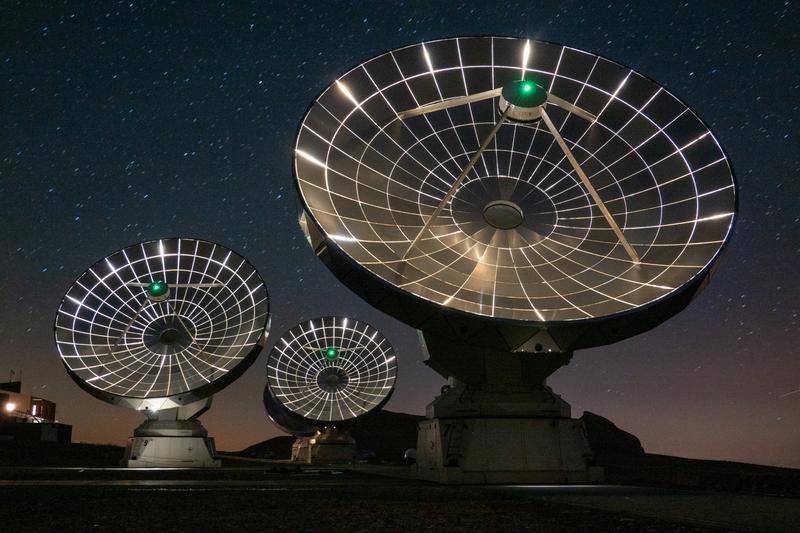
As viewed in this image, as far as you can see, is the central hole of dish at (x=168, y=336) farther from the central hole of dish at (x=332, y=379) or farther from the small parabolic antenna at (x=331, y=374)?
the central hole of dish at (x=332, y=379)

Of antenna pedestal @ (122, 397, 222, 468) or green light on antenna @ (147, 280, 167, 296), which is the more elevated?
green light on antenna @ (147, 280, 167, 296)

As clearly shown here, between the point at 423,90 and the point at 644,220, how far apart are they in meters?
8.45

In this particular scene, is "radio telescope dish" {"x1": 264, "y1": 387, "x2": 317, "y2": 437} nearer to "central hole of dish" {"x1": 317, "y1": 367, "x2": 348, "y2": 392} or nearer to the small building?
"central hole of dish" {"x1": 317, "y1": 367, "x2": 348, "y2": 392}

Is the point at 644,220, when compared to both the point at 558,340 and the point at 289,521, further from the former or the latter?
the point at 289,521

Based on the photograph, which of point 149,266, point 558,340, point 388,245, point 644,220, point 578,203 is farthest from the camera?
point 149,266

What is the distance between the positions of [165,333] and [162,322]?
2.46 ft

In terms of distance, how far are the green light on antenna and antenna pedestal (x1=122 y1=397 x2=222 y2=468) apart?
21.8 ft

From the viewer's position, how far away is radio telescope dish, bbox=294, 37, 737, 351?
57.9 ft

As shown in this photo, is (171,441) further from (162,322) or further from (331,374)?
(331,374)

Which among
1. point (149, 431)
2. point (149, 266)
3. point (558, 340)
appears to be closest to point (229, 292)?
point (149, 266)

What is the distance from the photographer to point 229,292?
35844 mm

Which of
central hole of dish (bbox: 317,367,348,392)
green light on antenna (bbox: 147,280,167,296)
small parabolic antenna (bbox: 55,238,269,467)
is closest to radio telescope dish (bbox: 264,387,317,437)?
central hole of dish (bbox: 317,367,348,392)

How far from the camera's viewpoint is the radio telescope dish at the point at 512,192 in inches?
695

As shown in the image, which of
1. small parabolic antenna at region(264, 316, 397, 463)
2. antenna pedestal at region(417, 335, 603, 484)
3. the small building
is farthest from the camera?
the small building
